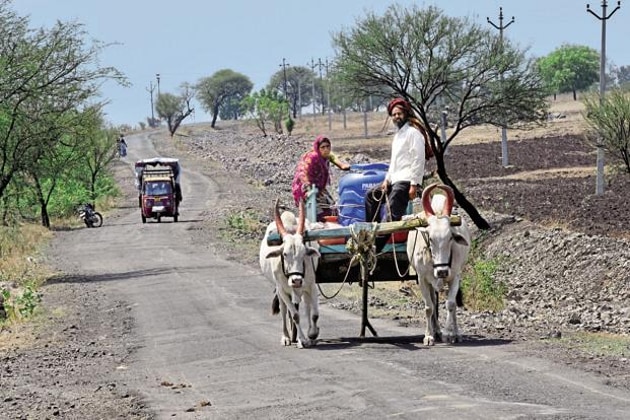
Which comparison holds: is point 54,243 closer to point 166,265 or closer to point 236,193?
point 166,265

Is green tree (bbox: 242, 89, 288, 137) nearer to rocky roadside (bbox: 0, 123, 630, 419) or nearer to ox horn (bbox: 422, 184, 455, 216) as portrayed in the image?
rocky roadside (bbox: 0, 123, 630, 419)

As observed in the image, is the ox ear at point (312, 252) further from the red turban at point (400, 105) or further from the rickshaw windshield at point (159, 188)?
the rickshaw windshield at point (159, 188)

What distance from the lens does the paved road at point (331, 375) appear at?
986 cm

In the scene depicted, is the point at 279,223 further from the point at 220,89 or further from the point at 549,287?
the point at 220,89

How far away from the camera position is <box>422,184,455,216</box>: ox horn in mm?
13445

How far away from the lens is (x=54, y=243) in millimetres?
40406

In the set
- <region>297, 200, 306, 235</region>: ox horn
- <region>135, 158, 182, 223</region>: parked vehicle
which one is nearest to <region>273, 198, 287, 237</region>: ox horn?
<region>297, 200, 306, 235</region>: ox horn

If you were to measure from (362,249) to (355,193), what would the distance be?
167 centimetres

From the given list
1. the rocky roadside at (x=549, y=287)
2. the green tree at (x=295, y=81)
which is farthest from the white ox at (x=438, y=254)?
the green tree at (x=295, y=81)

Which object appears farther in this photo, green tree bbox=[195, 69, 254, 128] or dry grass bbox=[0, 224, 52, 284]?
green tree bbox=[195, 69, 254, 128]

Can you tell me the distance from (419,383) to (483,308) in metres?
11.1

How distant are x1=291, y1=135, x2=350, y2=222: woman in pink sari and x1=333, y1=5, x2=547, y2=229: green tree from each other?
28.3m

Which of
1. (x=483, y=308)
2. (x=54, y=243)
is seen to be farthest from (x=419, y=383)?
(x=54, y=243)

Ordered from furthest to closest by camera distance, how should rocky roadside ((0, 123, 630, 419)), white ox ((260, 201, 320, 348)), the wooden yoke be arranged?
white ox ((260, 201, 320, 348))
the wooden yoke
rocky roadside ((0, 123, 630, 419))
